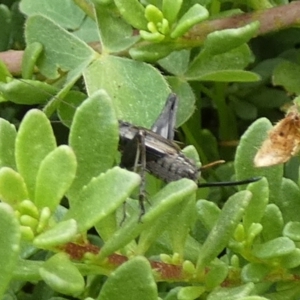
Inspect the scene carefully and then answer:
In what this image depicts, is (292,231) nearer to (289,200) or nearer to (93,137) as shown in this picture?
(289,200)

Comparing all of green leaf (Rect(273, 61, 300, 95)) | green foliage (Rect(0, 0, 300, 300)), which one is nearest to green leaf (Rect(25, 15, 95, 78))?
green foliage (Rect(0, 0, 300, 300))

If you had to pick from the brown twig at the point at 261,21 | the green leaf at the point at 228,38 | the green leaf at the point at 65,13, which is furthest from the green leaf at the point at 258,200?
the green leaf at the point at 65,13

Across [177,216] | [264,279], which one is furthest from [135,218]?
[264,279]

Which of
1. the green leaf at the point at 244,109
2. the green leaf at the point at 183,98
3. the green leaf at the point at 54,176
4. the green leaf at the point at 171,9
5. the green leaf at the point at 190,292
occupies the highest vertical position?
the green leaf at the point at 171,9

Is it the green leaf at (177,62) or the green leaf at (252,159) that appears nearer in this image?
the green leaf at (252,159)

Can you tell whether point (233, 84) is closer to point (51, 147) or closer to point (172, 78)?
point (172, 78)

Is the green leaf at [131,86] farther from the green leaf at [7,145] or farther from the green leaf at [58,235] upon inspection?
the green leaf at [58,235]
